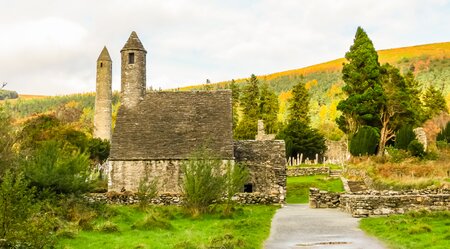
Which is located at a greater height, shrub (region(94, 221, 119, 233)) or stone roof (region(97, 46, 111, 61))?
stone roof (region(97, 46, 111, 61))

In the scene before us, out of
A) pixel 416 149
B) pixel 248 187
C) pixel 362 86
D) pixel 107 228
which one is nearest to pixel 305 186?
pixel 248 187

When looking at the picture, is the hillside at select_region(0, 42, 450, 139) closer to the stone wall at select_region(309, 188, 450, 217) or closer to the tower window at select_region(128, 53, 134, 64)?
the tower window at select_region(128, 53, 134, 64)

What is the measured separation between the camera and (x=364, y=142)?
4959 cm

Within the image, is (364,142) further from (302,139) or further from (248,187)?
(302,139)

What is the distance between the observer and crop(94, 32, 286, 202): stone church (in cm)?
3803

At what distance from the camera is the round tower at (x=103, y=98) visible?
83.5m

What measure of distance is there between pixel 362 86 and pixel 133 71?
22.5m

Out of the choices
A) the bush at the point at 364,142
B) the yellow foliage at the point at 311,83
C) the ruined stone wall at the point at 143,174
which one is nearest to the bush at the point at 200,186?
the ruined stone wall at the point at 143,174

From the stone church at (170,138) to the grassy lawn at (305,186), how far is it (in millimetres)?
2748

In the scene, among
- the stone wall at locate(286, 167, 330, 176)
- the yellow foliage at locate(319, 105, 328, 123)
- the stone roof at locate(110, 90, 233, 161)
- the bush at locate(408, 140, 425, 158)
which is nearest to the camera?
the stone roof at locate(110, 90, 233, 161)

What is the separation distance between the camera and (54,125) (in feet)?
200

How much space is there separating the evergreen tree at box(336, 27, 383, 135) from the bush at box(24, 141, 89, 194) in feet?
105

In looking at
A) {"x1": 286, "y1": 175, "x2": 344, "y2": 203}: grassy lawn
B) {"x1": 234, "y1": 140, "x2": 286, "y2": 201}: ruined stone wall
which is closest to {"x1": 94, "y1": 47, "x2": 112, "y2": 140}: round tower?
{"x1": 286, "y1": 175, "x2": 344, "y2": 203}: grassy lawn

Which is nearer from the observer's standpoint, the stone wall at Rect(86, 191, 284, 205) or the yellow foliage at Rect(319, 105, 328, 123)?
the stone wall at Rect(86, 191, 284, 205)
